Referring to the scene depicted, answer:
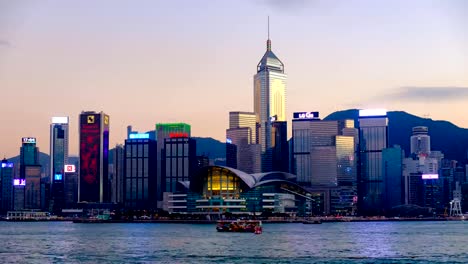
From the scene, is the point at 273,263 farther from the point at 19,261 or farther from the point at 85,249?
the point at 85,249

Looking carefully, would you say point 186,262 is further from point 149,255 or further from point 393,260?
point 393,260

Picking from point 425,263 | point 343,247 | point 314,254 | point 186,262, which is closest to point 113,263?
point 186,262

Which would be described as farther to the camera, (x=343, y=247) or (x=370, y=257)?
(x=343, y=247)

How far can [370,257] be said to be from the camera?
108 meters

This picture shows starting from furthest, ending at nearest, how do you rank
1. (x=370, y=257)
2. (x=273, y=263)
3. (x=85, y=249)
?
(x=85, y=249)
(x=370, y=257)
(x=273, y=263)

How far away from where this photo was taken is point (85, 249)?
5025 inches

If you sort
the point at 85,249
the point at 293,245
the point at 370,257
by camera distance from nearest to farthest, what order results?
1. the point at 370,257
2. the point at 85,249
3. the point at 293,245

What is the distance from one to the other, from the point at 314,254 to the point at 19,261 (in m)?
39.1

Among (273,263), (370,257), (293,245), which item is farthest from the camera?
(293,245)

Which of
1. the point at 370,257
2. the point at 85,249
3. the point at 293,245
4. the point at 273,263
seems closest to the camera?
the point at 273,263

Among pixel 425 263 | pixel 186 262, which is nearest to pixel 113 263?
pixel 186 262

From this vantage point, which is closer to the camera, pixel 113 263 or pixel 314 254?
pixel 113 263

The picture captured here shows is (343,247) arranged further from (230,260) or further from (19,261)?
(19,261)

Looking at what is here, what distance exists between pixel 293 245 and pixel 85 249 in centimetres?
3347
